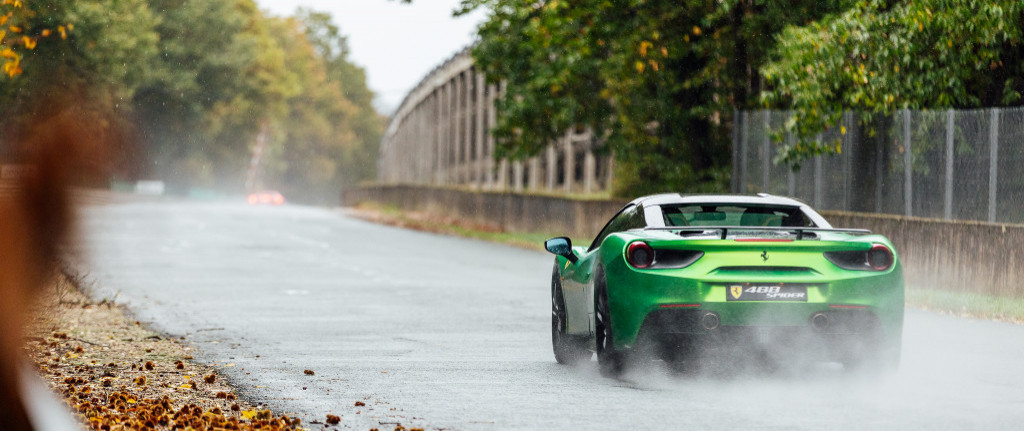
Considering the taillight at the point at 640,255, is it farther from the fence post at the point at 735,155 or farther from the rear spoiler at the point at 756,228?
the fence post at the point at 735,155

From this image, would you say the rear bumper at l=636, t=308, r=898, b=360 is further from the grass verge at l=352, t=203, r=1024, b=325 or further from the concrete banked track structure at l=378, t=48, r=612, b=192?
the concrete banked track structure at l=378, t=48, r=612, b=192

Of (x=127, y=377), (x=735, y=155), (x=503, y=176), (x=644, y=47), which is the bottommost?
(x=127, y=377)

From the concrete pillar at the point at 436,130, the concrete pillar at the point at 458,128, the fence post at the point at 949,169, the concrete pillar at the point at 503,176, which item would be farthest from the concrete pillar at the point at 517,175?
the fence post at the point at 949,169

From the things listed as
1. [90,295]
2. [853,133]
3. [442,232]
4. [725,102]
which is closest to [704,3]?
[725,102]

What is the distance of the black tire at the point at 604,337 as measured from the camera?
31.6ft

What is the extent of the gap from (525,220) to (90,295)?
23.2 meters

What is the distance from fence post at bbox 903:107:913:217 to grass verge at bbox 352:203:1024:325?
1.90 metres

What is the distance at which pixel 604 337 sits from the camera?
9.81m

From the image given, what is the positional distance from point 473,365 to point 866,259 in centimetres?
309

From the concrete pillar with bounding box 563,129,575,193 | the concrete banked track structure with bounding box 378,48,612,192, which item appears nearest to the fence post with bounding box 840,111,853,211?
the concrete banked track structure with bounding box 378,48,612,192

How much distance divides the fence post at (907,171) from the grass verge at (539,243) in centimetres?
190

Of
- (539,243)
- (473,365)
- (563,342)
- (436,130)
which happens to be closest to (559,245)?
(563,342)

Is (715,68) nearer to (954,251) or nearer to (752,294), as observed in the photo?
(954,251)

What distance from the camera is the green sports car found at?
9.18 m
